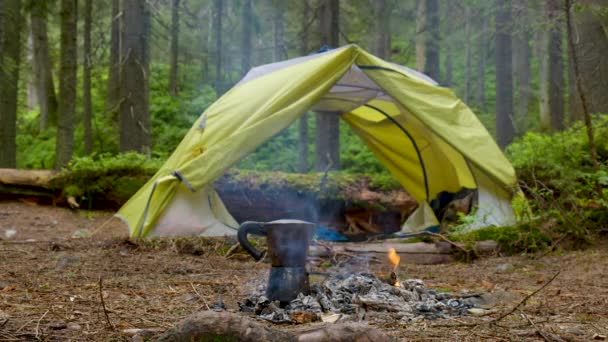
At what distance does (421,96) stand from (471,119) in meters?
0.71

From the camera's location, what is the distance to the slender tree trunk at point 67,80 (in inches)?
378

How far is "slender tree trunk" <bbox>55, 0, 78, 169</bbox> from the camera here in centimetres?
959

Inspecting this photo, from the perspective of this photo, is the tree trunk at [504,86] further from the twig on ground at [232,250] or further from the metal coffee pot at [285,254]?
the metal coffee pot at [285,254]

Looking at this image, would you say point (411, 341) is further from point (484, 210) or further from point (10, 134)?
point (10, 134)

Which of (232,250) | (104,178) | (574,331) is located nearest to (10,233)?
(104,178)

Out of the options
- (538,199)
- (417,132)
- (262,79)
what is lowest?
(538,199)

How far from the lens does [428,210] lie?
7.98 metres

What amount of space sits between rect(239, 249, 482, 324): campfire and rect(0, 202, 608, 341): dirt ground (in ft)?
0.48

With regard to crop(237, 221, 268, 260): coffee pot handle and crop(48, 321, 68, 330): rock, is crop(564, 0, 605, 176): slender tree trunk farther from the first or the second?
crop(48, 321, 68, 330): rock

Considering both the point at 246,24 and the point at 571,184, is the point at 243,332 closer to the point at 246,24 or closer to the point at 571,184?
the point at 571,184

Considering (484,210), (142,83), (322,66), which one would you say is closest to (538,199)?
(484,210)

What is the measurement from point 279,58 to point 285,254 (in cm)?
1278

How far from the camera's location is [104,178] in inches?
342

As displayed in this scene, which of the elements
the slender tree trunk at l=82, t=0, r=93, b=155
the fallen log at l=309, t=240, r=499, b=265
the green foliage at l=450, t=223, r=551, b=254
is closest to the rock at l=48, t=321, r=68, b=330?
the fallen log at l=309, t=240, r=499, b=265
